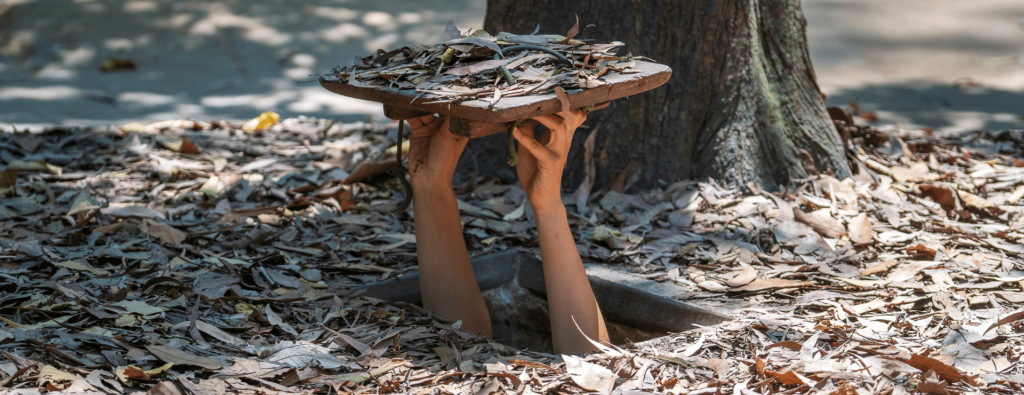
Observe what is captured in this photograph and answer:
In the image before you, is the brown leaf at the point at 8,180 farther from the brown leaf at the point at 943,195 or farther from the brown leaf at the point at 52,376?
the brown leaf at the point at 943,195

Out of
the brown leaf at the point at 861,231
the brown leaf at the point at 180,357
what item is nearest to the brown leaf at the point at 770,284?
the brown leaf at the point at 861,231

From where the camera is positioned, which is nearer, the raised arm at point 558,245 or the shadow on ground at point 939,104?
the raised arm at point 558,245

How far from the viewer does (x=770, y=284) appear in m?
2.41

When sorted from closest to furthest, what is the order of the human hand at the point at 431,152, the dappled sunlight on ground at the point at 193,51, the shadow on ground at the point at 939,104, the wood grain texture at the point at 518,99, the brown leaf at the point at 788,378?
the wood grain texture at the point at 518,99
the brown leaf at the point at 788,378
the human hand at the point at 431,152
the shadow on ground at the point at 939,104
the dappled sunlight on ground at the point at 193,51

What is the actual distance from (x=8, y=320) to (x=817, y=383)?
2.02m

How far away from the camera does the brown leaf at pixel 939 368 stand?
1.76 metres

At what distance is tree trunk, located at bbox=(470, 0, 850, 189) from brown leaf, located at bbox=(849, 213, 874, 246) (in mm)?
409

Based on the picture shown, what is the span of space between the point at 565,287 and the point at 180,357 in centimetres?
102

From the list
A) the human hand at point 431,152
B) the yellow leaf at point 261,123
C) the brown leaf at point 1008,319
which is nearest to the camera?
the brown leaf at point 1008,319

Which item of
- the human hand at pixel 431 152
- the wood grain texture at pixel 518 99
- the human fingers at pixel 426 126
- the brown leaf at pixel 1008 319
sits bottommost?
the brown leaf at pixel 1008 319

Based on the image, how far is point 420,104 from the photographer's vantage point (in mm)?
1733

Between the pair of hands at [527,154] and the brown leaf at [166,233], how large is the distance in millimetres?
977

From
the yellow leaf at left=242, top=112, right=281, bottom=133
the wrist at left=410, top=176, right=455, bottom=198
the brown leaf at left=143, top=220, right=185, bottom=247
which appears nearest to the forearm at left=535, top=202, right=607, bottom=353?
the wrist at left=410, top=176, right=455, bottom=198

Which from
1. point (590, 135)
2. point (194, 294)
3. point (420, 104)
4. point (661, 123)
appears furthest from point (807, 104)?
point (194, 294)
